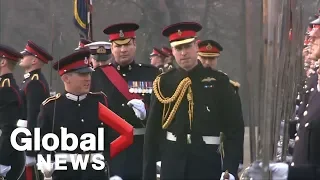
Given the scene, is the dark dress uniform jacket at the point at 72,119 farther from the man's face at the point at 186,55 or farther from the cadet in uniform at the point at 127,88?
the cadet in uniform at the point at 127,88

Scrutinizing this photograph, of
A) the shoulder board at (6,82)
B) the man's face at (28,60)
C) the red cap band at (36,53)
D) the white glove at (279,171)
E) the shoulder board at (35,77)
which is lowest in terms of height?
the white glove at (279,171)

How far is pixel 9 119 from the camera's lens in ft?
20.8

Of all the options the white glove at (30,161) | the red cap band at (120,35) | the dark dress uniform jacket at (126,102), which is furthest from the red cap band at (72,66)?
the white glove at (30,161)

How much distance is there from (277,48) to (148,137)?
6.66 ft

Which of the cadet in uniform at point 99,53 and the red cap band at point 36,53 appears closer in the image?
the cadet in uniform at point 99,53

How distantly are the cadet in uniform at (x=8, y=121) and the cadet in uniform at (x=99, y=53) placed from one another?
0.78 metres

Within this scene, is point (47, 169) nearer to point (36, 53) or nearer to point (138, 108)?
point (138, 108)

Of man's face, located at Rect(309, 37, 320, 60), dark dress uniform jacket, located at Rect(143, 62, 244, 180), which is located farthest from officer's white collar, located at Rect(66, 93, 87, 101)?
man's face, located at Rect(309, 37, 320, 60)

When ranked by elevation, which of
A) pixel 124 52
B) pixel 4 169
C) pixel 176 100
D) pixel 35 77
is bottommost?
pixel 4 169

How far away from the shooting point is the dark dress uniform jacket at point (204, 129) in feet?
14.8

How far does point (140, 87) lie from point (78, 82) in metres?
1.44

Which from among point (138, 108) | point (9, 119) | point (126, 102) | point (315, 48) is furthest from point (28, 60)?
point (315, 48)

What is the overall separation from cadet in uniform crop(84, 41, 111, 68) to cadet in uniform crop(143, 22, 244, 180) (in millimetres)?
2467

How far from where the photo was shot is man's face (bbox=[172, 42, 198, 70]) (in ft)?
14.9
